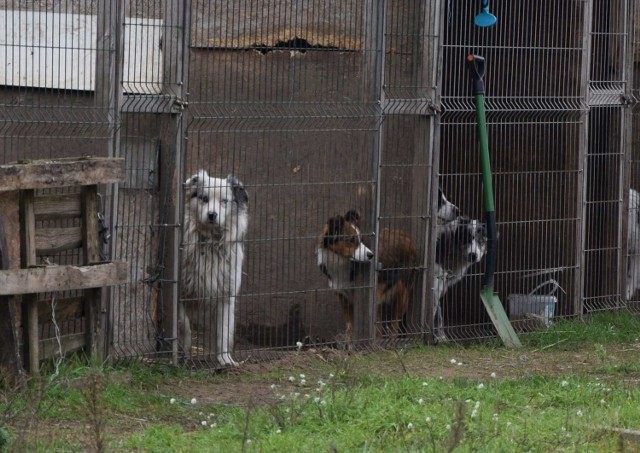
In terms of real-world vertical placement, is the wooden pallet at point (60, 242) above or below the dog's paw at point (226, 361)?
above

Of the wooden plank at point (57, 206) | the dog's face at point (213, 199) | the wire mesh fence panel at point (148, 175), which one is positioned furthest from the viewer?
the dog's face at point (213, 199)

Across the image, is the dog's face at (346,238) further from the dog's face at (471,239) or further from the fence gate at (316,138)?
the dog's face at (471,239)

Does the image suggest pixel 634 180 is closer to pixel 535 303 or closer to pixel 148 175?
pixel 535 303

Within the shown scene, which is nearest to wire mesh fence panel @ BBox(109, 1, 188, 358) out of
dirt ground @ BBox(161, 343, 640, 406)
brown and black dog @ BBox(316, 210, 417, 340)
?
dirt ground @ BBox(161, 343, 640, 406)

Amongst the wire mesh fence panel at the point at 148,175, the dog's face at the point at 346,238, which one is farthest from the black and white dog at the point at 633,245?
the wire mesh fence panel at the point at 148,175

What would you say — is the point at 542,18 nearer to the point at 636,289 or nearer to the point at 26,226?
the point at 636,289

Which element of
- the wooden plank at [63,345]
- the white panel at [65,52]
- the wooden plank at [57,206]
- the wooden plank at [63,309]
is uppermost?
the white panel at [65,52]

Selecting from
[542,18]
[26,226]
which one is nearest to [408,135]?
[542,18]

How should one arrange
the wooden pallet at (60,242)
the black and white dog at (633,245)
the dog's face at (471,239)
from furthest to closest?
the black and white dog at (633,245), the dog's face at (471,239), the wooden pallet at (60,242)

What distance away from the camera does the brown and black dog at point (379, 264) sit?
9336 millimetres

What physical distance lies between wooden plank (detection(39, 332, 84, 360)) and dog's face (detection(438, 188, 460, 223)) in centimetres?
372

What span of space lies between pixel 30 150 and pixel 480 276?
4503 mm

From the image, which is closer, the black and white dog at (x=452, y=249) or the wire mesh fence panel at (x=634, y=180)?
the black and white dog at (x=452, y=249)

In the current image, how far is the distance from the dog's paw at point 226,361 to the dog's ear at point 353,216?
1648 mm
